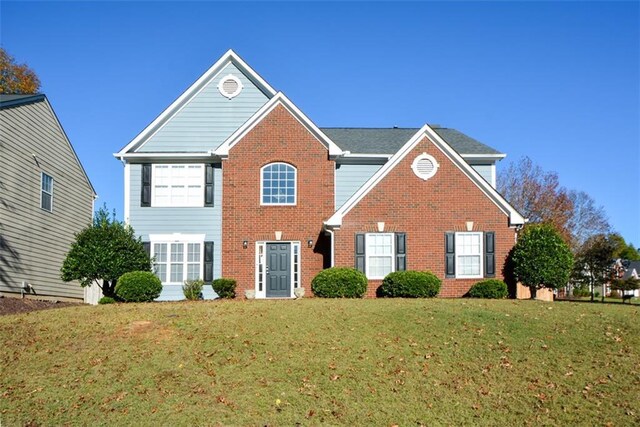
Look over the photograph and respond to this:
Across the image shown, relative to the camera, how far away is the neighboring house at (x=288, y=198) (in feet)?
77.7

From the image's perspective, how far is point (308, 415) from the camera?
37.1 ft

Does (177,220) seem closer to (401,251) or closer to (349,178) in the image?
A: (349,178)

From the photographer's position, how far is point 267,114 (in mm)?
25375

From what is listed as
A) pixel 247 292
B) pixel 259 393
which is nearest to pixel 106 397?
pixel 259 393

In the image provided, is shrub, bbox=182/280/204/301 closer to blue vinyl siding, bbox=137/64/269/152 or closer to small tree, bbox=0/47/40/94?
blue vinyl siding, bbox=137/64/269/152

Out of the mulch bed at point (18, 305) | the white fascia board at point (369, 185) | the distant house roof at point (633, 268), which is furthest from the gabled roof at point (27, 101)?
the distant house roof at point (633, 268)

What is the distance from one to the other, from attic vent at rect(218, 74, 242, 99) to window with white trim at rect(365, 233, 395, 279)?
8199mm

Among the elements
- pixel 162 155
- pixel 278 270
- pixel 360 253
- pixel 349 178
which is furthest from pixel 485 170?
pixel 162 155

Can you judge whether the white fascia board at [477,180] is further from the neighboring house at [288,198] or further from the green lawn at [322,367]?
the green lawn at [322,367]

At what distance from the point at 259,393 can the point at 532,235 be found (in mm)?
13652

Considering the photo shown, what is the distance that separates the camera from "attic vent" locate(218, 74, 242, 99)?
27.3 meters

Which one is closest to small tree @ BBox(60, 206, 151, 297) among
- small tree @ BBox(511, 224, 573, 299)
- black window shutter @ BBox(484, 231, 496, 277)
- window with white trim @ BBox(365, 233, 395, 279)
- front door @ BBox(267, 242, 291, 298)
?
front door @ BBox(267, 242, 291, 298)

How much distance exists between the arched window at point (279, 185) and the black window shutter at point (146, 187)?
14.3 feet

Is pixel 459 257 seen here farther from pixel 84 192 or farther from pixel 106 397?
pixel 84 192
